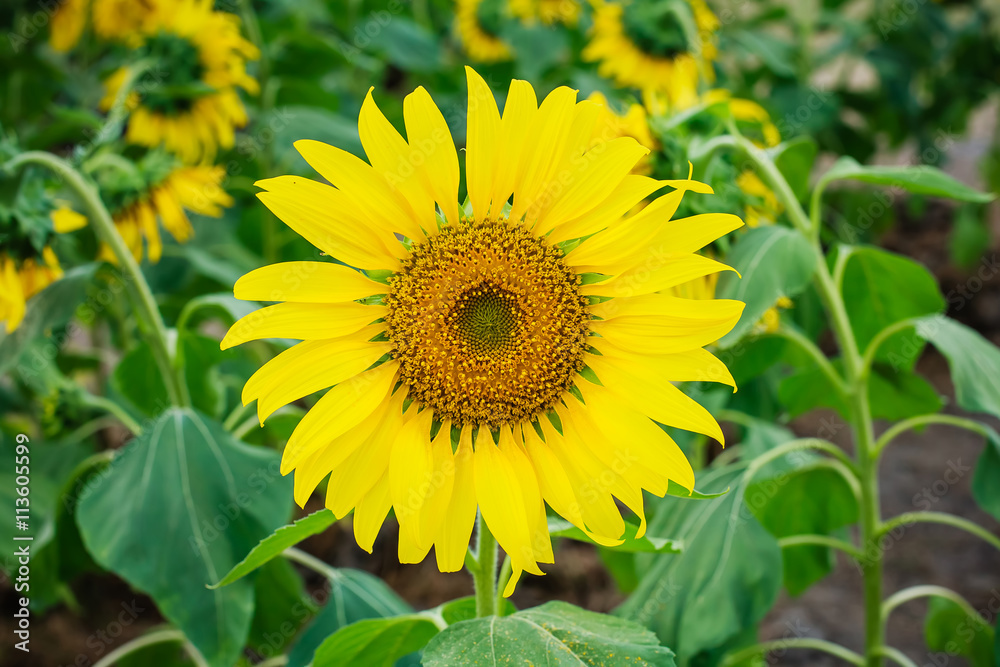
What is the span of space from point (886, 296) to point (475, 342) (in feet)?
2.47

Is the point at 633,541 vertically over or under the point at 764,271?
under

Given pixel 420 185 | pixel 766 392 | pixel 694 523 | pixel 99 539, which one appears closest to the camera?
pixel 420 185

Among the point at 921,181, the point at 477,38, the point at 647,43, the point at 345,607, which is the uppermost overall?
the point at 477,38

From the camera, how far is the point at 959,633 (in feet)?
4.61

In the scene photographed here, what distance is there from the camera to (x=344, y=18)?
270 cm

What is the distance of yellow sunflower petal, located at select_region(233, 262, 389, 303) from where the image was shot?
70cm

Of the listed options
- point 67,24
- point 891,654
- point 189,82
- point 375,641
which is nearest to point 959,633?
point 891,654

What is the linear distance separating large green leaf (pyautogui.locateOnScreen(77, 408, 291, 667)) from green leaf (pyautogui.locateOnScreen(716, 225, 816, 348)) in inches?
22.7

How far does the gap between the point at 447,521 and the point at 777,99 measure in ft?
7.53

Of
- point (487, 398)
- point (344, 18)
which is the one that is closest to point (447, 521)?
point (487, 398)

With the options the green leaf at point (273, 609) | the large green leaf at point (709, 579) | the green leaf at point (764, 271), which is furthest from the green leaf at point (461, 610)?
the green leaf at point (273, 609)

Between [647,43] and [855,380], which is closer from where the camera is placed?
[855,380]

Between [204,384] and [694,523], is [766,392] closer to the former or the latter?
[694,523]

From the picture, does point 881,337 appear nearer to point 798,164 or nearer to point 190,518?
point 798,164
